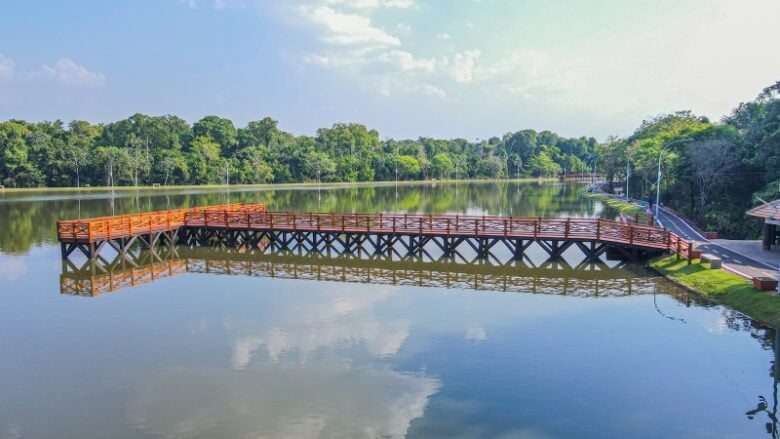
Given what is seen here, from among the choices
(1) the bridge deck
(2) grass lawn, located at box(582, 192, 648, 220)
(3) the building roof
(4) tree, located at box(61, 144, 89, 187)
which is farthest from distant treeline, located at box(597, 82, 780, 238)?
(4) tree, located at box(61, 144, 89, 187)

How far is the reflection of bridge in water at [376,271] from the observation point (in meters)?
25.9

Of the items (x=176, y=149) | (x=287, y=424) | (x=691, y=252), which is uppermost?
(x=176, y=149)

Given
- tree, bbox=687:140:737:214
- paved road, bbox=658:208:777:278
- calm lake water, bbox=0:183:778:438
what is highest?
tree, bbox=687:140:737:214

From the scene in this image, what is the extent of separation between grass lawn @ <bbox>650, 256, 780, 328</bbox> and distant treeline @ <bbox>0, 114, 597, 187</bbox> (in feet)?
363

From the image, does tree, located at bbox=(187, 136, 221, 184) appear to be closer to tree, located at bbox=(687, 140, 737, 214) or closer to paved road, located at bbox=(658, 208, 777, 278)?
tree, located at bbox=(687, 140, 737, 214)

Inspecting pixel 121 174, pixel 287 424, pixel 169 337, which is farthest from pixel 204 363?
pixel 121 174

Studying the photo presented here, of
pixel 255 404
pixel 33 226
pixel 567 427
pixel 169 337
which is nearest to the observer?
pixel 567 427

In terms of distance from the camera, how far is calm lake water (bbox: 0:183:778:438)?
42.1 ft

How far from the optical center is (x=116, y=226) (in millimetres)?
33250

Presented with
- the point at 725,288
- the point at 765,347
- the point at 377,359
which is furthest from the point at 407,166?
the point at 377,359

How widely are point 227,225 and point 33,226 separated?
23.4 meters

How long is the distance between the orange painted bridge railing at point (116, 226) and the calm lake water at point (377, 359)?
411 centimetres

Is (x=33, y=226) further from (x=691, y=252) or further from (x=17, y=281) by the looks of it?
(x=691, y=252)

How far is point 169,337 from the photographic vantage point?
18734 mm
